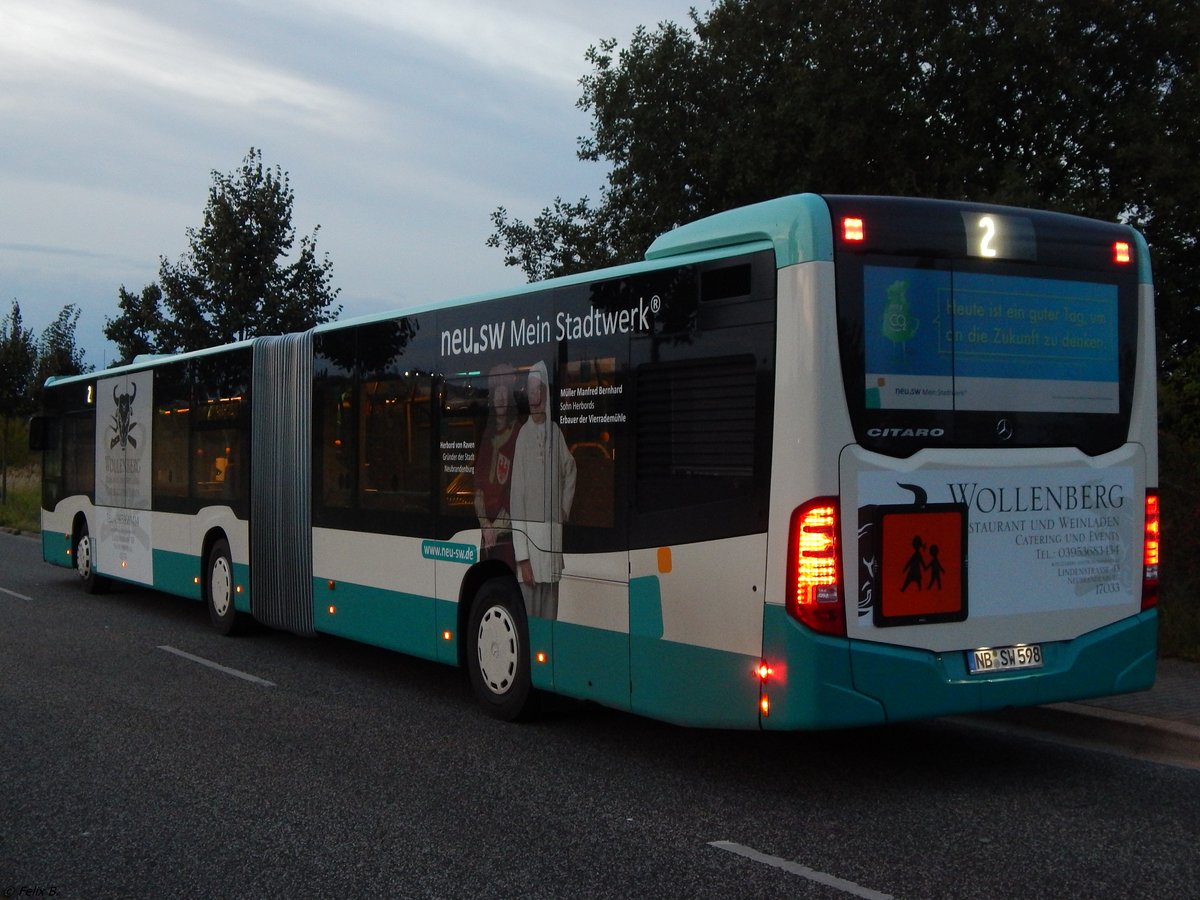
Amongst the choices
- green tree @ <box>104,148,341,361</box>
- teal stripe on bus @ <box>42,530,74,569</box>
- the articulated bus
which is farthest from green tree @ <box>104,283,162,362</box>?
the articulated bus

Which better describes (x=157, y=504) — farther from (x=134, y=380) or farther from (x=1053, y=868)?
(x=1053, y=868)

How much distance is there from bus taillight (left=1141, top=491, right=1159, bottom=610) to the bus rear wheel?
13249 mm

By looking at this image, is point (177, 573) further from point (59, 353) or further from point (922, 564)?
point (59, 353)

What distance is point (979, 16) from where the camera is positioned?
66.6 feet

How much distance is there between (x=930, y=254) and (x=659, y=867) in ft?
10.8

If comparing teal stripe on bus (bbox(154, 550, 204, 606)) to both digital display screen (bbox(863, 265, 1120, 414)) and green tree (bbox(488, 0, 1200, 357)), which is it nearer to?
digital display screen (bbox(863, 265, 1120, 414))

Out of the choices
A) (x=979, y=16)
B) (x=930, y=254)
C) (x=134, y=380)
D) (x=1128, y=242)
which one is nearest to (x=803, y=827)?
(x=930, y=254)

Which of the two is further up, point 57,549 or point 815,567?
point 815,567

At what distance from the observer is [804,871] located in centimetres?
549

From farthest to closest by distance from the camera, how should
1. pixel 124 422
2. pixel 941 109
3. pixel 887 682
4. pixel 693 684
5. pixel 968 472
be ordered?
pixel 941 109 → pixel 124 422 → pixel 693 684 → pixel 968 472 → pixel 887 682

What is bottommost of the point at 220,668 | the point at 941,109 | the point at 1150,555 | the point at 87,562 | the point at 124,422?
the point at 220,668

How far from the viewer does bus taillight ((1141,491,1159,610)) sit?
737 cm

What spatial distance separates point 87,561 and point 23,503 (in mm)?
22116

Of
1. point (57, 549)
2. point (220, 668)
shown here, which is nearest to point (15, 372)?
point (57, 549)
